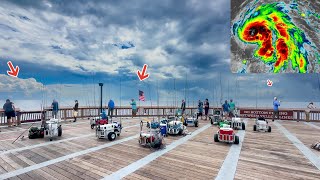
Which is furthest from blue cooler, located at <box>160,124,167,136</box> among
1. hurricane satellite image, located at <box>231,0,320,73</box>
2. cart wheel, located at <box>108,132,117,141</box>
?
hurricane satellite image, located at <box>231,0,320,73</box>

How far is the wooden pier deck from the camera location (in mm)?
5863

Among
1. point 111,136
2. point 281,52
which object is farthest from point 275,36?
point 111,136

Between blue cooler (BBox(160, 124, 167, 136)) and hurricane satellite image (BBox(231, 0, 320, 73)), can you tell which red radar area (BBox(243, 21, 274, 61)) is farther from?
blue cooler (BBox(160, 124, 167, 136))

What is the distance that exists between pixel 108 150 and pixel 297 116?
73.3 ft

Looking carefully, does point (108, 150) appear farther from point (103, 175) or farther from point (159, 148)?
point (103, 175)

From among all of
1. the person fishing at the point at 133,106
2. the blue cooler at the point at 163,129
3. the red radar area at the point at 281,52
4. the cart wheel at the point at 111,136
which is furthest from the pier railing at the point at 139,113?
the red radar area at the point at 281,52

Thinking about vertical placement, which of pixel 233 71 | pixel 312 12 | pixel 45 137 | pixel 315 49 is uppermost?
pixel 312 12

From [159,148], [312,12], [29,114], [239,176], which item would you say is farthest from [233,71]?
[29,114]

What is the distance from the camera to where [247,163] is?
684 centimetres

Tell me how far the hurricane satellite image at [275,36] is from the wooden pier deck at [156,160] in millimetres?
13547

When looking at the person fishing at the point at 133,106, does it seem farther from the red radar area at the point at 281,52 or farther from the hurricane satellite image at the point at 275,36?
the red radar area at the point at 281,52

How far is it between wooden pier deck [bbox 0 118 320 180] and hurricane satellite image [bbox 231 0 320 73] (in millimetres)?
13547

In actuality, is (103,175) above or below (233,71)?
below

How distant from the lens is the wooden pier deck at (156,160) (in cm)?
586
